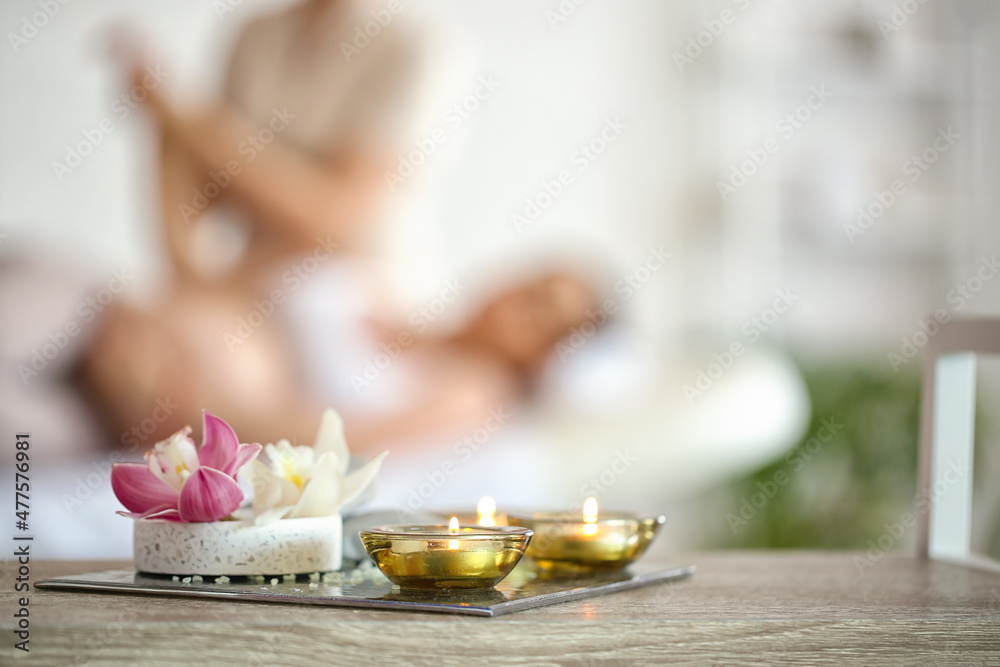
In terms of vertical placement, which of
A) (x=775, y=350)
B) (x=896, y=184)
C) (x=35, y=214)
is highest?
(x=896, y=184)

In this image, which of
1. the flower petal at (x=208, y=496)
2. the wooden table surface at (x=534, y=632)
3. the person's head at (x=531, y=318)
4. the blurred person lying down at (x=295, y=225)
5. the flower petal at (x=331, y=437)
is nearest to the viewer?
the wooden table surface at (x=534, y=632)

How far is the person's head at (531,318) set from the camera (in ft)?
8.11

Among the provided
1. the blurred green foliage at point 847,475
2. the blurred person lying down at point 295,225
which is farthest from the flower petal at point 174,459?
the blurred green foliage at point 847,475

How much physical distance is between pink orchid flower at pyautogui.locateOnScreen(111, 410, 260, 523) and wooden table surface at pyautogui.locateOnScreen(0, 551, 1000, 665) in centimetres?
6

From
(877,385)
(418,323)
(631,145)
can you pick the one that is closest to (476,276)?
(418,323)

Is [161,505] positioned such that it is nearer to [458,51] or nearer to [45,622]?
[45,622]

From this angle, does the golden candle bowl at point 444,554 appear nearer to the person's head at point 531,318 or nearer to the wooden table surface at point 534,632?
the wooden table surface at point 534,632

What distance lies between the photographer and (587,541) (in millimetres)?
646

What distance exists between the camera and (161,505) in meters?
0.59

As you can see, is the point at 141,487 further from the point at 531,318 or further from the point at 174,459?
the point at 531,318

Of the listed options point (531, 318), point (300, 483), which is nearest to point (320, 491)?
point (300, 483)

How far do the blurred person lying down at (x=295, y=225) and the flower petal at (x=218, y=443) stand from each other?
5.47ft

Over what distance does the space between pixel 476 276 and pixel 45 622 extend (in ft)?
7.67

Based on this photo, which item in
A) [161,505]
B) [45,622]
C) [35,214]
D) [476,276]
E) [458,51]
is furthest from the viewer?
[476,276]
